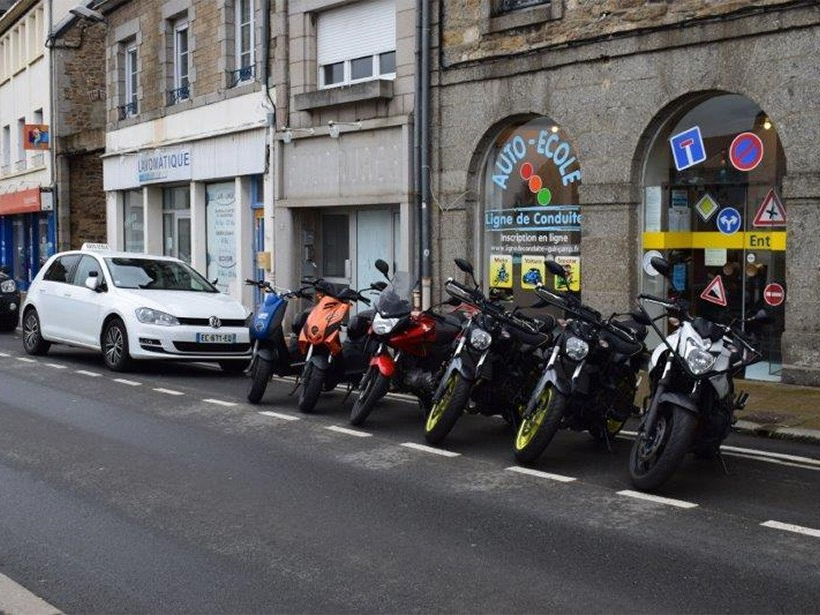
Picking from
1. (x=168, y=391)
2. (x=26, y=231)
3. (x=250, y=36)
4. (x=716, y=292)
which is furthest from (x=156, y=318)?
(x=26, y=231)

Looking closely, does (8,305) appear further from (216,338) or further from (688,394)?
(688,394)

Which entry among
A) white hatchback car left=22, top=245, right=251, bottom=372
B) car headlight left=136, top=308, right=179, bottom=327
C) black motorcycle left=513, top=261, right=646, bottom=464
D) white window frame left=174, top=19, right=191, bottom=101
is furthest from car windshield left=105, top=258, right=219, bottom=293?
white window frame left=174, top=19, right=191, bottom=101

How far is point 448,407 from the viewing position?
8.29 m

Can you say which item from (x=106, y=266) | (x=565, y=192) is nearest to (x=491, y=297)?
(x=565, y=192)

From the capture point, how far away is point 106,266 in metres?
14.6

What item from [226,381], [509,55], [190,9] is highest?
[190,9]

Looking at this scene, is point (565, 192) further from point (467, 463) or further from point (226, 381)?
point (467, 463)

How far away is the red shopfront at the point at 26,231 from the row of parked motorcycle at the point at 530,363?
76.4ft

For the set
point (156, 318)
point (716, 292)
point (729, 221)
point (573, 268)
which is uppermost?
point (729, 221)

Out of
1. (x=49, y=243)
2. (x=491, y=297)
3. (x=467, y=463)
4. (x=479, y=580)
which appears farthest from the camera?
(x=49, y=243)

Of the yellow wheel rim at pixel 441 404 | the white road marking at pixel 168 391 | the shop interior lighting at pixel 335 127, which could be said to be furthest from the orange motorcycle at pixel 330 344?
the shop interior lighting at pixel 335 127

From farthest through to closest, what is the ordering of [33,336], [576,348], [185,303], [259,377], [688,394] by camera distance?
[33,336]
[185,303]
[259,377]
[576,348]
[688,394]

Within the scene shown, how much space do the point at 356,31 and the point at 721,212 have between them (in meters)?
7.84

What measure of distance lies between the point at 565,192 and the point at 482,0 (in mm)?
3056
